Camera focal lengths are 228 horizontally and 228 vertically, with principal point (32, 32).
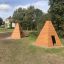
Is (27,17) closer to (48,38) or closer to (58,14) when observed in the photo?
(58,14)

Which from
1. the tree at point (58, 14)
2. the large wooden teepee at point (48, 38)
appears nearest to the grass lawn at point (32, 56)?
the large wooden teepee at point (48, 38)

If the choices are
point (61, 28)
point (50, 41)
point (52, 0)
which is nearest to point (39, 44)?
point (50, 41)

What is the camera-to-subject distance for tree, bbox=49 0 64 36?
37.0 meters

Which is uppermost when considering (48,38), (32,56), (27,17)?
(27,17)

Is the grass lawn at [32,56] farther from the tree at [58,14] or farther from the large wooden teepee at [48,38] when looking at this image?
the tree at [58,14]

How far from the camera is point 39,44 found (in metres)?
25.7

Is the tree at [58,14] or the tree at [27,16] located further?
the tree at [27,16]

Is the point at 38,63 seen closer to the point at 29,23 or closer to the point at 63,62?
the point at 63,62

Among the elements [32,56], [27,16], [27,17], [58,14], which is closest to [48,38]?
[32,56]

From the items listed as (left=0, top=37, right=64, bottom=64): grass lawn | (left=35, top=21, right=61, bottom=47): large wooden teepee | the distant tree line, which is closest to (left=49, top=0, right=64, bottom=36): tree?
(left=35, top=21, right=61, bottom=47): large wooden teepee

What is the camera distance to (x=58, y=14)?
3778 cm

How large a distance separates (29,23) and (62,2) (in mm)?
43260


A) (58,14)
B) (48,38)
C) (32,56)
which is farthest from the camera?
(58,14)

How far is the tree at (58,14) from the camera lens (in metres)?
37.0
